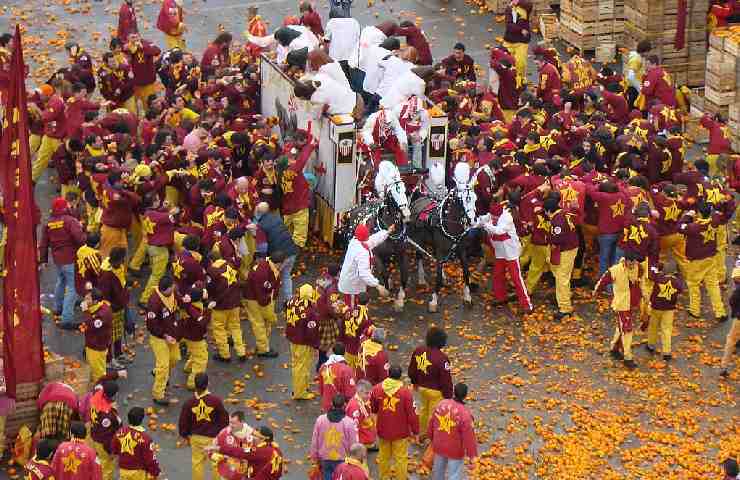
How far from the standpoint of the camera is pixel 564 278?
20.9m

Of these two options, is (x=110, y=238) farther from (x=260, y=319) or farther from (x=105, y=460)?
(x=105, y=460)

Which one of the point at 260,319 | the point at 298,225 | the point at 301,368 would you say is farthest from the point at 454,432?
the point at 298,225

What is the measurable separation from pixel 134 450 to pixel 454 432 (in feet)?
11.3

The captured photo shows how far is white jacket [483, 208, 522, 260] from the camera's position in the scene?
20578 millimetres

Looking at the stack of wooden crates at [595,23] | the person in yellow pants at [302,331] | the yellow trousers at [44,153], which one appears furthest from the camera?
the stack of wooden crates at [595,23]

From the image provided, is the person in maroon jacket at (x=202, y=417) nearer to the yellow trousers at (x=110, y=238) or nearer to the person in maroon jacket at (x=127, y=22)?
the yellow trousers at (x=110, y=238)

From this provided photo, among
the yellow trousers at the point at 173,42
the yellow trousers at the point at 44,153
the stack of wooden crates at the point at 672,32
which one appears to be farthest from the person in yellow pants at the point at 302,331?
the stack of wooden crates at the point at 672,32

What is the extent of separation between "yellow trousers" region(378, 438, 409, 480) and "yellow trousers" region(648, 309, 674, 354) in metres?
4.25

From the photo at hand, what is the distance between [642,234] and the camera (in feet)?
64.9

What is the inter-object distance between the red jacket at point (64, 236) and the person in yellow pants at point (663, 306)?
7.62 metres

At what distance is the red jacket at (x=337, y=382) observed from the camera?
17.0 m

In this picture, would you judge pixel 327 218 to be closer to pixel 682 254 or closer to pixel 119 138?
pixel 119 138

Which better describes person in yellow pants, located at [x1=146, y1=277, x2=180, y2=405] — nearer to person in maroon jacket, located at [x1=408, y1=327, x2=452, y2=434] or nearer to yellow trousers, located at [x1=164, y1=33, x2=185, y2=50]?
person in maroon jacket, located at [x1=408, y1=327, x2=452, y2=434]

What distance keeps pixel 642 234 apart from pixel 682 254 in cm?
134
